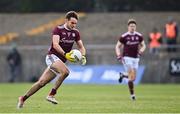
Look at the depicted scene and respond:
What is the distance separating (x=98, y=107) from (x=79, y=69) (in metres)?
20.9

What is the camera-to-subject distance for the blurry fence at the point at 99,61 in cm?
4059

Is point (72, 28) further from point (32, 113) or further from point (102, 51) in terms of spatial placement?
point (102, 51)

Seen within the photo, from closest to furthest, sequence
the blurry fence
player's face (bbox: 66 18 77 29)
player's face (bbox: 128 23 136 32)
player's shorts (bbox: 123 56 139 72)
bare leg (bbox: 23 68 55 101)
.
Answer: bare leg (bbox: 23 68 55 101), player's face (bbox: 66 18 77 29), player's face (bbox: 128 23 136 32), player's shorts (bbox: 123 56 139 72), the blurry fence

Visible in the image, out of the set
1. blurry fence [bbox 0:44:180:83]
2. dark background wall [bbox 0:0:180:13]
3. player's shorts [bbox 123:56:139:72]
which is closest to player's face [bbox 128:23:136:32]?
player's shorts [bbox 123:56:139:72]

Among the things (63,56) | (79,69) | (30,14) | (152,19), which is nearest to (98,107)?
(63,56)

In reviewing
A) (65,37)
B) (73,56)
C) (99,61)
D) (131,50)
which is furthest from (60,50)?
(99,61)

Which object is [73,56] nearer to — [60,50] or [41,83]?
[60,50]

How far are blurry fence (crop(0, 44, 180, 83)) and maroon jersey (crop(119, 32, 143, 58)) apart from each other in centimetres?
1454

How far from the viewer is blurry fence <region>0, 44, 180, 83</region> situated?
133ft

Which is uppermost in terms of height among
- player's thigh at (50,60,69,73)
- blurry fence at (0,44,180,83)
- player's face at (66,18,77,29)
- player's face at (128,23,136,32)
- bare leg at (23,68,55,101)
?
player's face at (66,18,77,29)

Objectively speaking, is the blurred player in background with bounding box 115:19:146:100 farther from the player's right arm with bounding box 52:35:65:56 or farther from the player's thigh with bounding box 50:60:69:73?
the player's right arm with bounding box 52:35:65:56

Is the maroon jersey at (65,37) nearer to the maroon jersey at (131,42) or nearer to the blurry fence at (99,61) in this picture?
the maroon jersey at (131,42)

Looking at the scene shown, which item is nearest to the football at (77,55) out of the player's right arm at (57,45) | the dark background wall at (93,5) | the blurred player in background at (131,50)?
the player's right arm at (57,45)

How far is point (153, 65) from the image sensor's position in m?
40.9
